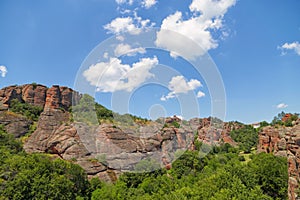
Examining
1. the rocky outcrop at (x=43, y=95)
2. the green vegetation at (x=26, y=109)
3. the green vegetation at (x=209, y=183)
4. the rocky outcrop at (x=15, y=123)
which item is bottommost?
the green vegetation at (x=209, y=183)

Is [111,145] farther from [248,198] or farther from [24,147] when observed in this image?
[248,198]

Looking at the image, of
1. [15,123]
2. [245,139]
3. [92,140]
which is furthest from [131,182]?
[245,139]

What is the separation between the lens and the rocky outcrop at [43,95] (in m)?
59.6

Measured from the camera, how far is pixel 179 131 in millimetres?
60125

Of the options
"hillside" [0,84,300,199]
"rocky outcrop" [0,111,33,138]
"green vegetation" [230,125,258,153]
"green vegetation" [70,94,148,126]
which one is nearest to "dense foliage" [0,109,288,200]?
"hillside" [0,84,300,199]

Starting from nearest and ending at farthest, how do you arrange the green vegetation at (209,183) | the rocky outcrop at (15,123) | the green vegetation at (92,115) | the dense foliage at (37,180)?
the green vegetation at (209,183)
the dense foliage at (37,180)
the rocky outcrop at (15,123)
the green vegetation at (92,115)

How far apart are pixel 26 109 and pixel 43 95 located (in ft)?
22.7

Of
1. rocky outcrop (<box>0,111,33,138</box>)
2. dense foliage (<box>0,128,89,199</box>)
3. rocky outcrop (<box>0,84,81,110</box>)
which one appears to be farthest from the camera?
rocky outcrop (<box>0,84,81,110</box>)

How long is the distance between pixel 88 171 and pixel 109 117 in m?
22.5

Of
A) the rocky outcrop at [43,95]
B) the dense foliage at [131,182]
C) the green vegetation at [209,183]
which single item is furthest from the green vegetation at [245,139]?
the rocky outcrop at [43,95]

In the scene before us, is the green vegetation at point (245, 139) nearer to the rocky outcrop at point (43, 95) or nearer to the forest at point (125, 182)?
the forest at point (125, 182)

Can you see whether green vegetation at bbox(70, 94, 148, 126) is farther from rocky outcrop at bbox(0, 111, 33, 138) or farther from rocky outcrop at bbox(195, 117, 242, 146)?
rocky outcrop at bbox(195, 117, 242, 146)

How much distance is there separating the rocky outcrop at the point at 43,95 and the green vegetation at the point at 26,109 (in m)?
2.01

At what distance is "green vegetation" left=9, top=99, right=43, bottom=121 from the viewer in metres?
54.8
